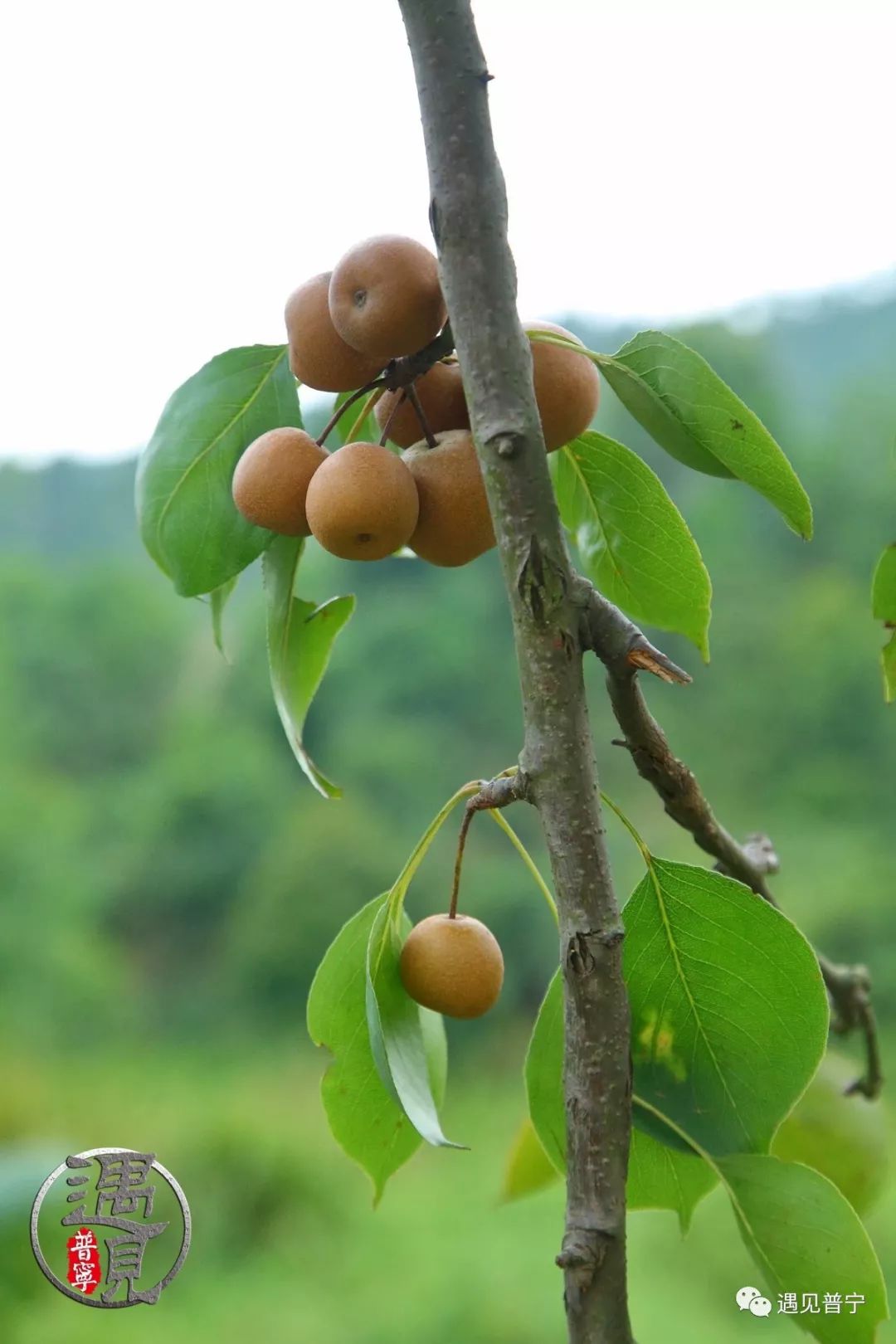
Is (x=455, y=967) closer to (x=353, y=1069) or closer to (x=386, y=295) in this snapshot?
(x=353, y=1069)

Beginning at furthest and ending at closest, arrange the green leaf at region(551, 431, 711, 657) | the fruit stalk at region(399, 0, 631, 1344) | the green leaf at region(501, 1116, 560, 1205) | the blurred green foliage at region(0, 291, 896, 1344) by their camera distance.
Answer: the blurred green foliage at region(0, 291, 896, 1344) < the green leaf at region(501, 1116, 560, 1205) < the green leaf at region(551, 431, 711, 657) < the fruit stalk at region(399, 0, 631, 1344)

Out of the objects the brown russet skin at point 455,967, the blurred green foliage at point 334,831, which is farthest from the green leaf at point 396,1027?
the blurred green foliage at point 334,831

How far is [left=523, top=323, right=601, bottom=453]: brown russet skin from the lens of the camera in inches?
11.6

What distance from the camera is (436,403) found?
1.02ft

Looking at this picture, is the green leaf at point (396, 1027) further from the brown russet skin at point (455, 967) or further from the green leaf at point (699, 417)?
the green leaf at point (699, 417)

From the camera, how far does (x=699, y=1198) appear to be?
12.6 inches

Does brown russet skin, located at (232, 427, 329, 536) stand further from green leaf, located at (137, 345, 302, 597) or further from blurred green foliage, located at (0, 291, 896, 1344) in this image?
blurred green foliage, located at (0, 291, 896, 1344)

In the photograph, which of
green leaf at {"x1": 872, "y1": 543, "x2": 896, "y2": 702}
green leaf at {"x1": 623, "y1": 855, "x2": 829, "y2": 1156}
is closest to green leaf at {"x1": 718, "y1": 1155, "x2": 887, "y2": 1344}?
green leaf at {"x1": 623, "y1": 855, "x2": 829, "y2": 1156}

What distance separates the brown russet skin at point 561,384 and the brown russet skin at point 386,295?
0.03 metres

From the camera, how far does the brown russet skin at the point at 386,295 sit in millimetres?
276

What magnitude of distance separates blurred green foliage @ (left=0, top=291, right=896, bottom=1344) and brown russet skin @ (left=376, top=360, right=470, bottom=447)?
2177mm

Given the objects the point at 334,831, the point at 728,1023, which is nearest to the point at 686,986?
the point at 728,1023

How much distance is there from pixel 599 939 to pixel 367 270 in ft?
0.52

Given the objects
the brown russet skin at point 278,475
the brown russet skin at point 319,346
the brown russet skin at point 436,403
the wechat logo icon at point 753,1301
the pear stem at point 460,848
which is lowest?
the wechat logo icon at point 753,1301
